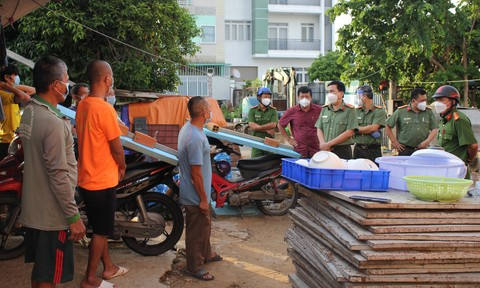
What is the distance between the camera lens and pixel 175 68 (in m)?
12.2

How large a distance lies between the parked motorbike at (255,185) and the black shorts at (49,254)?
3.21 meters

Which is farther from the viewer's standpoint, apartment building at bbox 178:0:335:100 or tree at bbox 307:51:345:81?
apartment building at bbox 178:0:335:100

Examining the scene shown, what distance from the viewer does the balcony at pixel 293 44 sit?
102ft

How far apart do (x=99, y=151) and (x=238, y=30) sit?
2808 centimetres

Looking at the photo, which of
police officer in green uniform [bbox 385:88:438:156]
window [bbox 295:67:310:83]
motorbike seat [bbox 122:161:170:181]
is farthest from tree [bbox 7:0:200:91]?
window [bbox 295:67:310:83]

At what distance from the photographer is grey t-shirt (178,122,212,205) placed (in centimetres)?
421

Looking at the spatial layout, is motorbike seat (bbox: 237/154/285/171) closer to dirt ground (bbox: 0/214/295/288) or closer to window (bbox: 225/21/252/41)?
dirt ground (bbox: 0/214/295/288)

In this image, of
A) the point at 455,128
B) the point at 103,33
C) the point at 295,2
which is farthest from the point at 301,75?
the point at 455,128

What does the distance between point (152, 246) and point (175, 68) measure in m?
7.85

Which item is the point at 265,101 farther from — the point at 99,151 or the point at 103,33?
the point at 103,33

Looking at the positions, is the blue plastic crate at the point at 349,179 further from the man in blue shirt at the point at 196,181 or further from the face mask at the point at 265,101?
the face mask at the point at 265,101

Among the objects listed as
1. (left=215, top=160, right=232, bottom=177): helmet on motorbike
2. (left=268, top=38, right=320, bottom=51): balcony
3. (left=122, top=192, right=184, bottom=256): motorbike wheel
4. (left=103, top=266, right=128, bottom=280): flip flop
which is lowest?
(left=103, top=266, right=128, bottom=280): flip flop

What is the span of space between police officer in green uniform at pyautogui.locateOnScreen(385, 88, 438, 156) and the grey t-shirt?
3415mm

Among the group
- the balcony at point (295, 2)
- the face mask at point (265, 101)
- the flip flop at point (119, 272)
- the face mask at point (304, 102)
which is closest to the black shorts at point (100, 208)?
the flip flop at point (119, 272)
